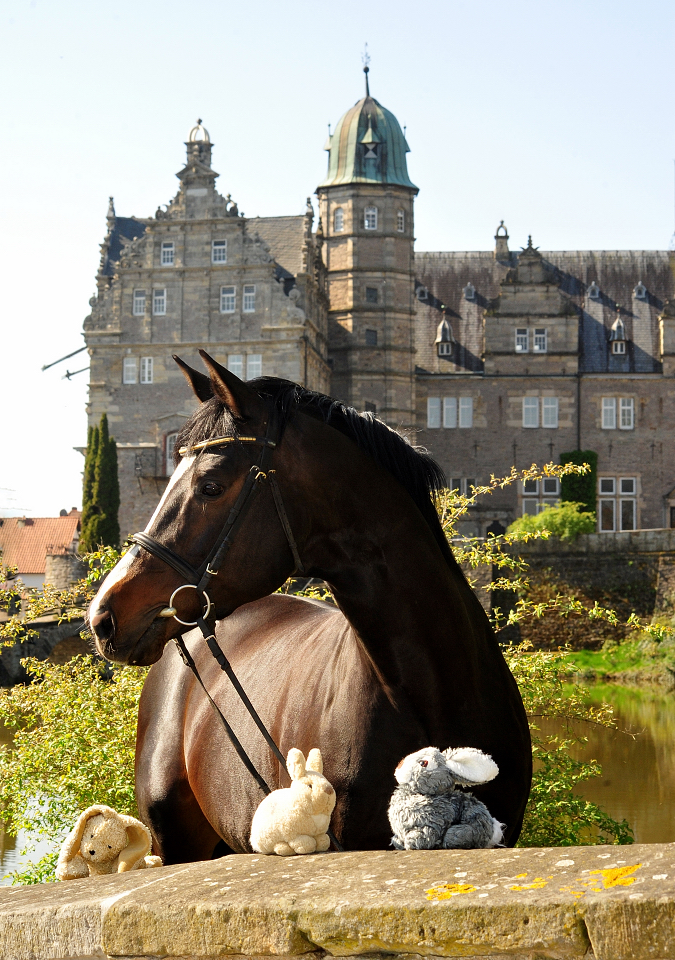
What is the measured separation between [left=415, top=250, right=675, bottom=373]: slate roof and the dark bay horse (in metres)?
39.5

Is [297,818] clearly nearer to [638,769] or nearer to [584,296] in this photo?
[638,769]

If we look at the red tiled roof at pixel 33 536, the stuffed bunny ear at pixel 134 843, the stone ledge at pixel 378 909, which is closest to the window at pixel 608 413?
the red tiled roof at pixel 33 536

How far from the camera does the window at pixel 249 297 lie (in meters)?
36.0

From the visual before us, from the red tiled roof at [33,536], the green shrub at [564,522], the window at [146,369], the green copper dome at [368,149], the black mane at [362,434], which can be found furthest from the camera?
the red tiled roof at [33,536]

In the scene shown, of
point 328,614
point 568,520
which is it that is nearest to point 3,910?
point 328,614

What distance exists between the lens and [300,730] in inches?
121

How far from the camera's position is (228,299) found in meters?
36.1

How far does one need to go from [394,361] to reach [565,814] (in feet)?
113

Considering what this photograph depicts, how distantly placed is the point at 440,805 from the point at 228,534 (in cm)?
87

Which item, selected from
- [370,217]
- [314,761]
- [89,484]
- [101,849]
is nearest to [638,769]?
[101,849]

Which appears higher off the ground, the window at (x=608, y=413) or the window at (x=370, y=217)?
the window at (x=370, y=217)

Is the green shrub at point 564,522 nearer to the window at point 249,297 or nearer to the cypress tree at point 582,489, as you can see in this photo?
the cypress tree at point 582,489

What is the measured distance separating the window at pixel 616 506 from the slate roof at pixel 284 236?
13870 millimetres

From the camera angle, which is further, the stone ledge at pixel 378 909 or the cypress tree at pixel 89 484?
the cypress tree at pixel 89 484
